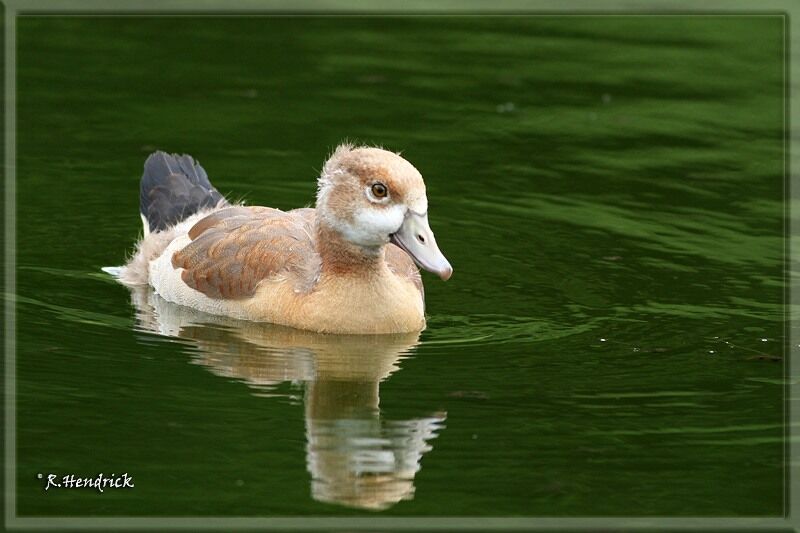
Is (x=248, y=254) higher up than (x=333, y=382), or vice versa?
(x=248, y=254)

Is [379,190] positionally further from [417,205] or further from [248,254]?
[248,254]

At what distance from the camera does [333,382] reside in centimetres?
1202

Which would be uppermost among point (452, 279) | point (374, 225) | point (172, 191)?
point (172, 191)

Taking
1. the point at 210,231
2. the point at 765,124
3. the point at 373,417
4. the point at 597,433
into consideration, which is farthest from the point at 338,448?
the point at 765,124

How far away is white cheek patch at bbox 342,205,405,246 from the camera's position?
12.5m

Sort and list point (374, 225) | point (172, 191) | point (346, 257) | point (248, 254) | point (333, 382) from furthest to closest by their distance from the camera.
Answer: point (172, 191) → point (248, 254) → point (346, 257) → point (374, 225) → point (333, 382)

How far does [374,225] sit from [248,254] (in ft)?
4.70

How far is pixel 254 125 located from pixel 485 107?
2830mm

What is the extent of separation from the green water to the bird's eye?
1.20 meters

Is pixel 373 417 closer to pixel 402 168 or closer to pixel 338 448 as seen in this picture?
pixel 338 448

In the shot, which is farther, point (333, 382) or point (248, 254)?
point (248, 254)

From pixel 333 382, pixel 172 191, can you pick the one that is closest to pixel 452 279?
pixel 172 191

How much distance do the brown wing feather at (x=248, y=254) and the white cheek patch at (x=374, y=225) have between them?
565 millimetres

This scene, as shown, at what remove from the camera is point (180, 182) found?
15602 millimetres
